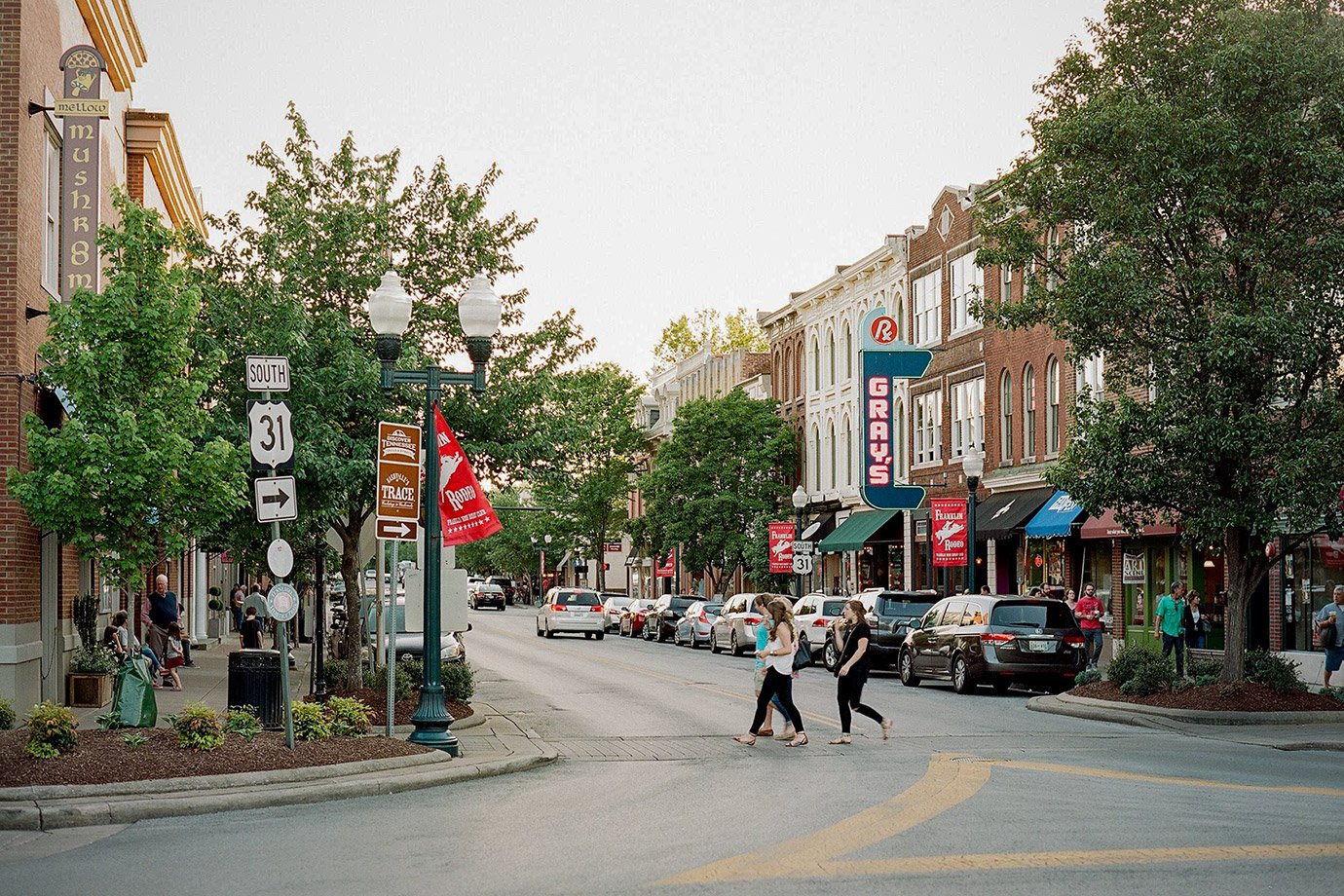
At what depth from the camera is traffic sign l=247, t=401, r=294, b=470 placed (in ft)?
46.1

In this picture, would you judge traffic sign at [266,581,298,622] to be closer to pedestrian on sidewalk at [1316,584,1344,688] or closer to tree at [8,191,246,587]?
tree at [8,191,246,587]

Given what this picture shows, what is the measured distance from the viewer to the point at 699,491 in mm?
59094

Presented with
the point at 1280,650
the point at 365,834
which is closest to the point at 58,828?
the point at 365,834

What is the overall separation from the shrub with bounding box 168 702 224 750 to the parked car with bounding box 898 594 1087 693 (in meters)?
14.8

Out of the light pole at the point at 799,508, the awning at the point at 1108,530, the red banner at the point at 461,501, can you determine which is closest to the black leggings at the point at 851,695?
the red banner at the point at 461,501

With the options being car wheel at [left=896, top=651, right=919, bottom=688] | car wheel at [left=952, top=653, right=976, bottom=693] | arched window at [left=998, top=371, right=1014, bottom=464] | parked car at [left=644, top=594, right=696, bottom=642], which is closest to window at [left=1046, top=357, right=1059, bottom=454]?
arched window at [left=998, top=371, right=1014, bottom=464]

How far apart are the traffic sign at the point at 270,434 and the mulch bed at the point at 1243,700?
1255cm

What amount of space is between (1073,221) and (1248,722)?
7.65 meters

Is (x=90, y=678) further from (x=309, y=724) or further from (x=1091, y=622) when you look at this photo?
(x=1091, y=622)

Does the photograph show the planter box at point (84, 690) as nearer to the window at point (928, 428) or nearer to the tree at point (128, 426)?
Result: the tree at point (128, 426)

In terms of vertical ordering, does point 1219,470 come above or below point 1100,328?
below

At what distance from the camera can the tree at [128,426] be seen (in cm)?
1733

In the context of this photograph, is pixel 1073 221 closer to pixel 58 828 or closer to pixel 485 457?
pixel 485 457

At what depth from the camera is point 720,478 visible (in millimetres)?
59156
